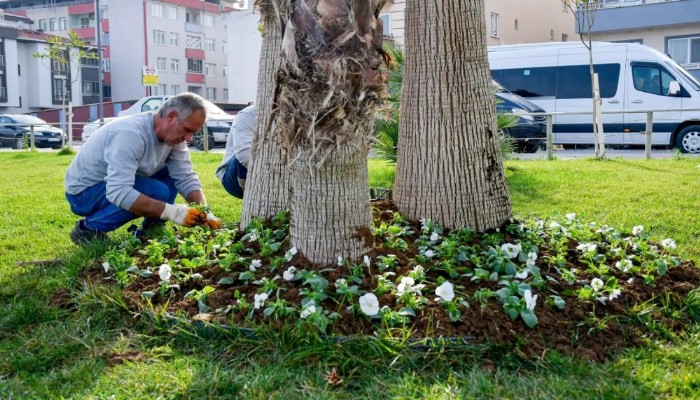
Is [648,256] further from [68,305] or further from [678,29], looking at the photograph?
[678,29]

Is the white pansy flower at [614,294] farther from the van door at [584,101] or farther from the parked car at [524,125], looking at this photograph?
the van door at [584,101]

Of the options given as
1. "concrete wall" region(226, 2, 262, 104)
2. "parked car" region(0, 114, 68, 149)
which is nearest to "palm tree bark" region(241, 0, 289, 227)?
"parked car" region(0, 114, 68, 149)

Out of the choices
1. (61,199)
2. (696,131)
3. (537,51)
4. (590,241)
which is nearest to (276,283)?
(590,241)

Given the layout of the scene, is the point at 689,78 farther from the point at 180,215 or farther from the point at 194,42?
the point at 194,42

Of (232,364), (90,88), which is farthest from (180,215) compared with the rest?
(90,88)

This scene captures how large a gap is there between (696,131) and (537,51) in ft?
15.2

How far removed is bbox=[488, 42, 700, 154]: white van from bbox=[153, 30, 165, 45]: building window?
46769 millimetres

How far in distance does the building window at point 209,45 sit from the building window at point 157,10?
570cm

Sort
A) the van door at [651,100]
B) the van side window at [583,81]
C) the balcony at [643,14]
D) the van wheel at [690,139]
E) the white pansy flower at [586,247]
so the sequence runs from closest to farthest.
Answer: the white pansy flower at [586,247] → the van wheel at [690,139] → the van door at [651,100] → the van side window at [583,81] → the balcony at [643,14]

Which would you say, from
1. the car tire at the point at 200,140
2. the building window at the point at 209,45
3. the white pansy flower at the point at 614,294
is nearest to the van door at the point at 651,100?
the car tire at the point at 200,140

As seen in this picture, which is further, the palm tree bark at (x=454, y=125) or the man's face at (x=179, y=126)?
the man's face at (x=179, y=126)

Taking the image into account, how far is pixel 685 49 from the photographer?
30016mm

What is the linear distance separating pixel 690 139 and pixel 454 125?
14.2 metres

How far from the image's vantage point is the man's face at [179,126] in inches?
202
